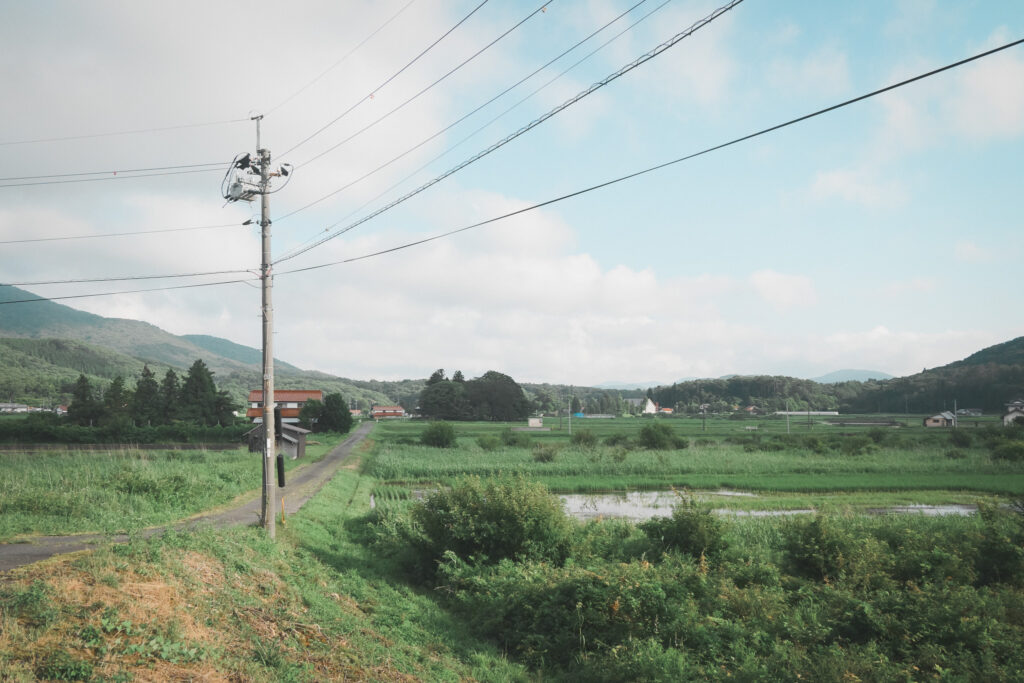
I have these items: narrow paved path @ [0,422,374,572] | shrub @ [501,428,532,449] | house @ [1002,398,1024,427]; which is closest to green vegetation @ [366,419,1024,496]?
house @ [1002,398,1024,427]

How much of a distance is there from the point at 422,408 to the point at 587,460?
88507 mm

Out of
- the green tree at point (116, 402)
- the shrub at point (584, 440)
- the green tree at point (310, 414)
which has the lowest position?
the shrub at point (584, 440)

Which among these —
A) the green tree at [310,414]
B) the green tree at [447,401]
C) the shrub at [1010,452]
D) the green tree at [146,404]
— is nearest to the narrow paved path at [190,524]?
the green tree at [310,414]

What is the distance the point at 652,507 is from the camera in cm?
3294

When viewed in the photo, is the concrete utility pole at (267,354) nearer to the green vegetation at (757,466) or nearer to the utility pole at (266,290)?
the utility pole at (266,290)

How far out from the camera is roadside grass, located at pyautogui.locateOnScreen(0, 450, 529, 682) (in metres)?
7.64

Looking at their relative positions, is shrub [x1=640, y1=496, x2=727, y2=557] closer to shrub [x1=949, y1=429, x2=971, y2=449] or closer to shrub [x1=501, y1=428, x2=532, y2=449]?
shrub [x1=501, y1=428, x2=532, y2=449]

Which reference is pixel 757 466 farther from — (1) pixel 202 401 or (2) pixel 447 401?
(2) pixel 447 401

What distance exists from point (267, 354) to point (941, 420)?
94852 millimetres

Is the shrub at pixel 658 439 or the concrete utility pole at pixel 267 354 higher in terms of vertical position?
the concrete utility pole at pixel 267 354

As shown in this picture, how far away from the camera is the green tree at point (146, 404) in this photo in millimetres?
78050

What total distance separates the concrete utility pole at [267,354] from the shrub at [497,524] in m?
4.79

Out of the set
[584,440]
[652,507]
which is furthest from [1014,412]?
[652,507]

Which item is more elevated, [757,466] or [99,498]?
[99,498]
